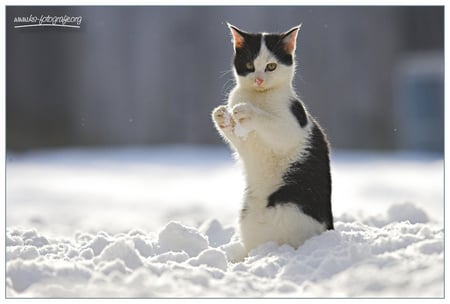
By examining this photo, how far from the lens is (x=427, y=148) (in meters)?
11.7

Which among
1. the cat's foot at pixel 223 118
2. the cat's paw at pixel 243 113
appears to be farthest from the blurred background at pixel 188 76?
the cat's paw at pixel 243 113

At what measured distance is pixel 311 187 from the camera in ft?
10.5

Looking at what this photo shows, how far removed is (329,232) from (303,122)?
1.83 feet

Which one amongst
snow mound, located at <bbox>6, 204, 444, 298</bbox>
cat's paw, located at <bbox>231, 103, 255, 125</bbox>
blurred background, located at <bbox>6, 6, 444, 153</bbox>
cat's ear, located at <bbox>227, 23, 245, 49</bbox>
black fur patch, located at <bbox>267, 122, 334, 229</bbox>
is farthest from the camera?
blurred background, located at <bbox>6, 6, 444, 153</bbox>

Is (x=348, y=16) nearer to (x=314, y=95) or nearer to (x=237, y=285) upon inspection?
(x=314, y=95)

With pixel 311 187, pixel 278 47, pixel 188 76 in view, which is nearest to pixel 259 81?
pixel 278 47

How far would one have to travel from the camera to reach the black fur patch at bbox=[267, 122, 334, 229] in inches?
124

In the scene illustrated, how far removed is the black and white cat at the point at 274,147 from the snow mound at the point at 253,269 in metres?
0.12

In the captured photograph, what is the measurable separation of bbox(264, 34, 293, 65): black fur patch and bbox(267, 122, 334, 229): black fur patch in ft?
1.31

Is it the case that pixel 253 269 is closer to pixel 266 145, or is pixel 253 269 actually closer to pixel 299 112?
pixel 266 145

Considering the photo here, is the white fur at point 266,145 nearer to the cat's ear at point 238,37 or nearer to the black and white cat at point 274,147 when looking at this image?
the black and white cat at point 274,147

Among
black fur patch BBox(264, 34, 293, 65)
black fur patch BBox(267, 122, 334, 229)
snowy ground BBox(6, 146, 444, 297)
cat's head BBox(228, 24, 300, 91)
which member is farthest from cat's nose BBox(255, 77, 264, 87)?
snowy ground BBox(6, 146, 444, 297)

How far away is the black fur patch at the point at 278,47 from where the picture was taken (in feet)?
10.9

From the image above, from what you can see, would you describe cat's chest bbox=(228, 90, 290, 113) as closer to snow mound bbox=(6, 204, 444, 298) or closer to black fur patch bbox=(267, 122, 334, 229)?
black fur patch bbox=(267, 122, 334, 229)
